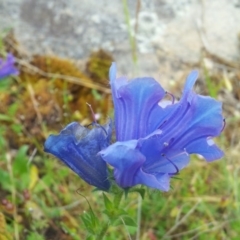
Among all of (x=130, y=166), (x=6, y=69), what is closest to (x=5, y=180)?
(x=6, y=69)

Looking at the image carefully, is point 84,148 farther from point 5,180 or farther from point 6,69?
point 6,69

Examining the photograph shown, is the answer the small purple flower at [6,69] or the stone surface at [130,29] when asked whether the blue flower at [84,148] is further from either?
the stone surface at [130,29]

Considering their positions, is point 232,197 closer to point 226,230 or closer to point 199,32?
point 226,230

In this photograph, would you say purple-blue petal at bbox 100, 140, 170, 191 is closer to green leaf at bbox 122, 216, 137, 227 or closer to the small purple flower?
green leaf at bbox 122, 216, 137, 227

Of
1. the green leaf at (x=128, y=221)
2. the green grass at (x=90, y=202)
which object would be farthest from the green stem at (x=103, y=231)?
the green grass at (x=90, y=202)

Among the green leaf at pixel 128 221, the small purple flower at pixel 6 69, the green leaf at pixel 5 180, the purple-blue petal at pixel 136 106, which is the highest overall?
the purple-blue petal at pixel 136 106

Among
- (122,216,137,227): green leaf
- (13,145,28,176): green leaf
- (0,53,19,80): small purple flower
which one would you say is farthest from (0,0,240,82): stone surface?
(122,216,137,227): green leaf

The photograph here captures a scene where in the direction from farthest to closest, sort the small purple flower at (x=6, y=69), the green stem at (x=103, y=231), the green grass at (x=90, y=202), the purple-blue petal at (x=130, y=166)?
the small purple flower at (x=6, y=69)
the green grass at (x=90, y=202)
the green stem at (x=103, y=231)
the purple-blue petal at (x=130, y=166)

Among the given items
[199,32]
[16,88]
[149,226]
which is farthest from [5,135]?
[199,32]
